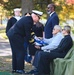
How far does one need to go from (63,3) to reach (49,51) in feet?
53.0

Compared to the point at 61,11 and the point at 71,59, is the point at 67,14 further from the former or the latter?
the point at 71,59

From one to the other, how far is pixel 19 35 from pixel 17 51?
41cm

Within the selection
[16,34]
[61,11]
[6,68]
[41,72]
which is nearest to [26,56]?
[6,68]

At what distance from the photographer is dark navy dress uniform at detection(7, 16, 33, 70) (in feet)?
24.9

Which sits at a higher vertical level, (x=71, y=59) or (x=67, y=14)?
(x=71, y=59)

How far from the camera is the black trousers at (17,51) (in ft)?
25.4

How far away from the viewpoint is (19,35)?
7.73 meters

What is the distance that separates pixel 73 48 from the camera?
273 inches

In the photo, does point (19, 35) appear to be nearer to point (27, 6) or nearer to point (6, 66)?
point (6, 66)

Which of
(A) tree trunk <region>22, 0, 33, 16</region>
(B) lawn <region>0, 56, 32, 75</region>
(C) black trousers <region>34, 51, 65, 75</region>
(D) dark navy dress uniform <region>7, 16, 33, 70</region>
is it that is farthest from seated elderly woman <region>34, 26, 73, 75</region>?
(A) tree trunk <region>22, 0, 33, 16</region>

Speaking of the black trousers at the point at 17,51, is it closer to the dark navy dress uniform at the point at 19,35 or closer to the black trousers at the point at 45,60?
the dark navy dress uniform at the point at 19,35

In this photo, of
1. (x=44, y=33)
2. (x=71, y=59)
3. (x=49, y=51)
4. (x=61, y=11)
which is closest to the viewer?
(x=71, y=59)

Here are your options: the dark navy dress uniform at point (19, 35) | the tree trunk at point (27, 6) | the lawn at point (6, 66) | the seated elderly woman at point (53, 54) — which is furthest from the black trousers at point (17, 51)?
the tree trunk at point (27, 6)

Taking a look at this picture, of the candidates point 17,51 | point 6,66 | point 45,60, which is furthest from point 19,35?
point 6,66
